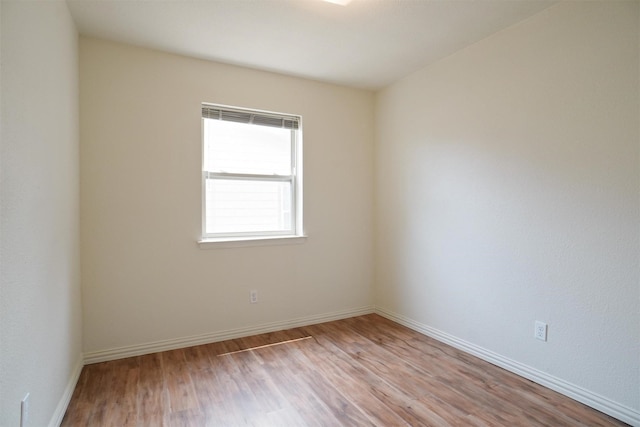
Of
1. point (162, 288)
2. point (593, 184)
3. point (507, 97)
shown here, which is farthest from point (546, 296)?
point (162, 288)

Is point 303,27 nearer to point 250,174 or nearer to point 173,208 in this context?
point 250,174

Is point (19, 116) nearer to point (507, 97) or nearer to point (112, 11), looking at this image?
point (112, 11)

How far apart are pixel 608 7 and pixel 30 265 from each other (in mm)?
3254

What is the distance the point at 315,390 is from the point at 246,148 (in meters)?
2.16

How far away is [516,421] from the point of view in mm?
1922

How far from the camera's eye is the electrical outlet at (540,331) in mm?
2318

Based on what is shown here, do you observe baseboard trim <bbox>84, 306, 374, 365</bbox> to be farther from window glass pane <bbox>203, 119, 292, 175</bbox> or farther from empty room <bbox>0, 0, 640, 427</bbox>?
window glass pane <bbox>203, 119, 292, 175</bbox>

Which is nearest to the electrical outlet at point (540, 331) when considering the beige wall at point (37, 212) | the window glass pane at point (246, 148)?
the window glass pane at point (246, 148)

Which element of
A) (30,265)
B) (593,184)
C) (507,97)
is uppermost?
(507,97)

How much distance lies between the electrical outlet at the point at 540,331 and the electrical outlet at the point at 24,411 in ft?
9.26

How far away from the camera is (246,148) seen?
10.8 ft

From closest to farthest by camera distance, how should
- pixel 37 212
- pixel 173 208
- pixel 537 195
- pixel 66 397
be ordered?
pixel 37 212
pixel 66 397
pixel 537 195
pixel 173 208

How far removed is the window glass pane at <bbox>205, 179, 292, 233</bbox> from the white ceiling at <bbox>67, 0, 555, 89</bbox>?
1097 mm

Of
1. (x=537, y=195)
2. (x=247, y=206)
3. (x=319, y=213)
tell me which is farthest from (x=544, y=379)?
(x=247, y=206)
